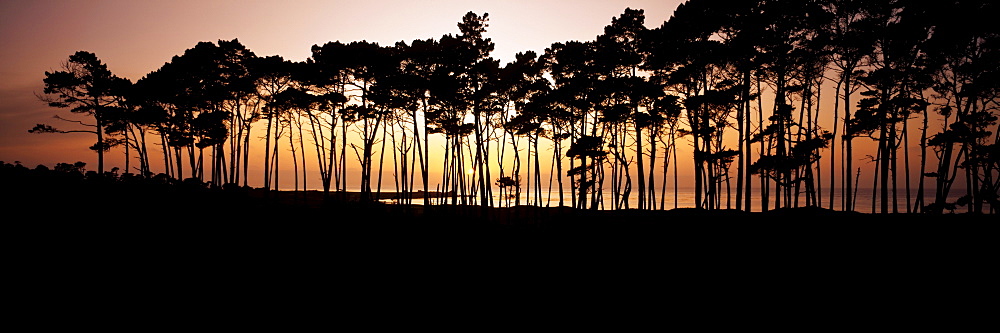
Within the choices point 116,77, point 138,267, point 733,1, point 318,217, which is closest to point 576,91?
point 733,1

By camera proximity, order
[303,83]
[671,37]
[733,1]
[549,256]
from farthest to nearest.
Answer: [303,83]
[671,37]
[733,1]
[549,256]

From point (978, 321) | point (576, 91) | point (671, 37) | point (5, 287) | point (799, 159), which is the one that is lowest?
point (978, 321)

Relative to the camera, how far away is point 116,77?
120 ft

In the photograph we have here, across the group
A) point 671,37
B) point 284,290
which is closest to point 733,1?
point 671,37

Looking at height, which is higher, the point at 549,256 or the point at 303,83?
the point at 303,83

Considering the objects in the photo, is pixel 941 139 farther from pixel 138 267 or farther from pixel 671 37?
pixel 138 267

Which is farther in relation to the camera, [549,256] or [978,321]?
[549,256]

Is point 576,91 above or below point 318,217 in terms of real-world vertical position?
above

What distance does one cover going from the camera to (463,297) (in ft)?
36.3

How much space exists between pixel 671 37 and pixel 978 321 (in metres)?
21.0

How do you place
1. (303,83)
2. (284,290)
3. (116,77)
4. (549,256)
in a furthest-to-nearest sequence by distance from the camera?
(116,77) < (303,83) < (549,256) < (284,290)

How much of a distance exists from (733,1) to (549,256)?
1678cm

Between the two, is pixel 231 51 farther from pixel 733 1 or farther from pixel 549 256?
pixel 733 1

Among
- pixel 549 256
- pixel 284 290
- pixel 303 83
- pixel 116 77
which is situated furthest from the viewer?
pixel 116 77
